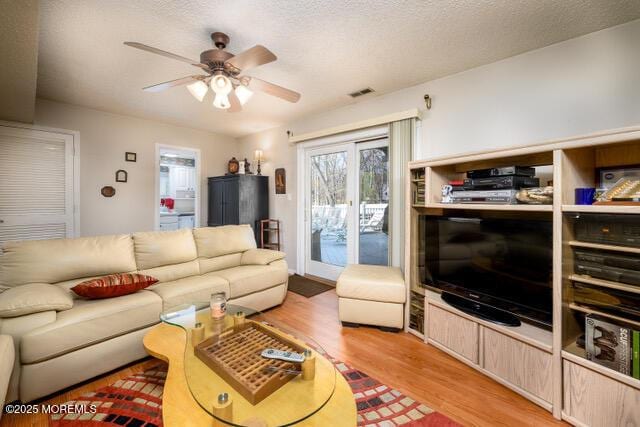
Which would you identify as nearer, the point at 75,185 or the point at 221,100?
the point at 221,100

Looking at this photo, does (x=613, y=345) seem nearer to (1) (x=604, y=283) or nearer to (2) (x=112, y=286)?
(1) (x=604, y=283)

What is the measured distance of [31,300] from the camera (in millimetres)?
1692

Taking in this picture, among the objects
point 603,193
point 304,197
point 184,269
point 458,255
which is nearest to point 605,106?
point 603,193

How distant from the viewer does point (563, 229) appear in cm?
155

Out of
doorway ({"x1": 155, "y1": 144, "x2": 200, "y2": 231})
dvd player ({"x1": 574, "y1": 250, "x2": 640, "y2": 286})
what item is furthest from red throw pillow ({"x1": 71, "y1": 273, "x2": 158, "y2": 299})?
doorway ({"x1": 155, "y1": 144, "x2": 200, "y2": 231})

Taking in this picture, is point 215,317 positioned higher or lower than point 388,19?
lower

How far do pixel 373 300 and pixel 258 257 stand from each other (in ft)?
4.61

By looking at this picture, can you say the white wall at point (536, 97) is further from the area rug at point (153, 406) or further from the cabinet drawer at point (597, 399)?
the area rug at point (153, 406)

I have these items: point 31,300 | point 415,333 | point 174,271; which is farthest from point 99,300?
point 415,333

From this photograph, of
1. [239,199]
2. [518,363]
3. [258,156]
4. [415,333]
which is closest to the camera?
[518,363]

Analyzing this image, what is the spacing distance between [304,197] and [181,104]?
213cm

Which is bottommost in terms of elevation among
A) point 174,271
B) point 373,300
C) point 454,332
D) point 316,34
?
point 454,332

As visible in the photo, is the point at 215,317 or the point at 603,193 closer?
the point at 603,193

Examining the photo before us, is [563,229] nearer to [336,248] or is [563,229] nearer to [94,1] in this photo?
[336,248]
